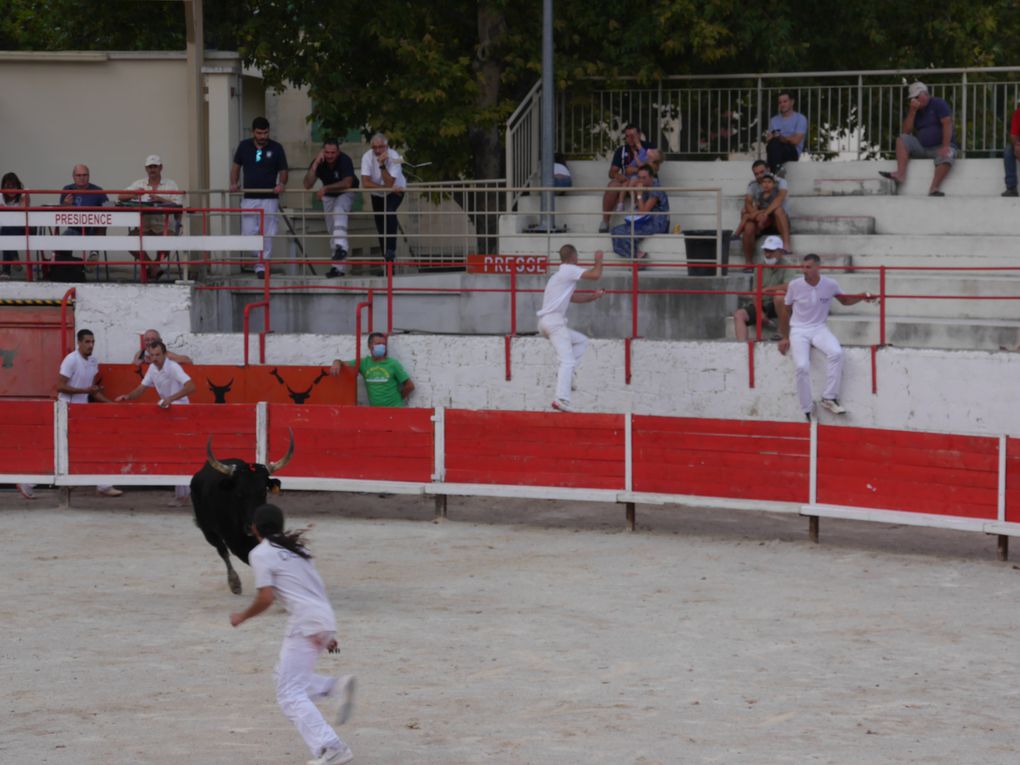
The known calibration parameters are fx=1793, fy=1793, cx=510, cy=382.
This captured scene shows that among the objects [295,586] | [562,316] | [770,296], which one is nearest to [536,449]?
[562,316]

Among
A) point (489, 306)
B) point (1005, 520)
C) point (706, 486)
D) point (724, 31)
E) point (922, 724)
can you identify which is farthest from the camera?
point (724, 31)

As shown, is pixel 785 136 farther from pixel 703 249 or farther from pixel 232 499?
pixel 232 499

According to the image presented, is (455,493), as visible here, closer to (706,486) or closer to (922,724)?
(706,486)

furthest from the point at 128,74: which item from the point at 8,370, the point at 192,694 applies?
the point at 192,694

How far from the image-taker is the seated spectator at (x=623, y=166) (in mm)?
20406

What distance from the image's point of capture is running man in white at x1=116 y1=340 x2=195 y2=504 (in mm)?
16734

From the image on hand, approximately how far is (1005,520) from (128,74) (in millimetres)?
12346

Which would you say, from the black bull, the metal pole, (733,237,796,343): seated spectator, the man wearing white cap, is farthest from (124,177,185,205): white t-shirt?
the black bull

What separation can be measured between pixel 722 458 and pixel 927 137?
686 cm

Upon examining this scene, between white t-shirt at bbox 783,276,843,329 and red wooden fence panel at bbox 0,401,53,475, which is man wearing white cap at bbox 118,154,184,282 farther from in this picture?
white t-shirt at bbox 783,276,843,329

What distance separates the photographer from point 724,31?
2148 cm

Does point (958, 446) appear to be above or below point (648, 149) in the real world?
below

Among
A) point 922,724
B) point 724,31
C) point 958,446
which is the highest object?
point 724,31

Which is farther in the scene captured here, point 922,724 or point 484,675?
point 484,675
